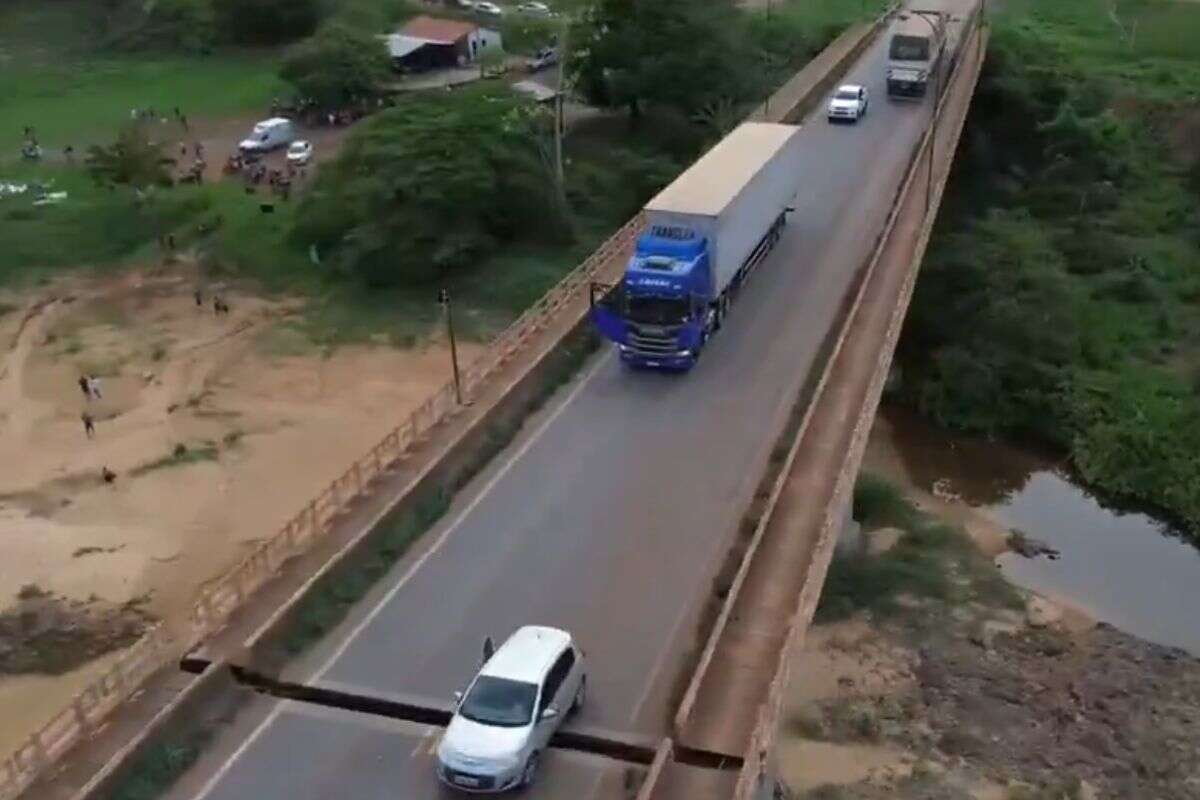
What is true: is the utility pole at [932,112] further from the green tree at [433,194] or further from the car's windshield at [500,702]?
the car's windshield at [500,702]

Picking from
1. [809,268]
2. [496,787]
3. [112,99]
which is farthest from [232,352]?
[112,99]

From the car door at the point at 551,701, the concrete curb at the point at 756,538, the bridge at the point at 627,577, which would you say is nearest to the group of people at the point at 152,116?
the concrete curb at the point at 756,538

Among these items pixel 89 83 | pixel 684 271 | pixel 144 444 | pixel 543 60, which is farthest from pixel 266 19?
pixel 684 271

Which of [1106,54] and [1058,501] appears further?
[1106,54]

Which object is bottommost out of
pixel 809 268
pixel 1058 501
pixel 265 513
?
pixel 1058 501

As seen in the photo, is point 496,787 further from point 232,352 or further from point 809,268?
point 232,352

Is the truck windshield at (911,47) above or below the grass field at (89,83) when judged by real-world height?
above

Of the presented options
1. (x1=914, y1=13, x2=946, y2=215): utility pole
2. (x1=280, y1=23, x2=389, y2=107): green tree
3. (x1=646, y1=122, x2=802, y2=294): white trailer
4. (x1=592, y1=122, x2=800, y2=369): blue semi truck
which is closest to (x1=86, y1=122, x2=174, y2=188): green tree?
(x1=280, y1=23, x2=389, y2=107): green tree
